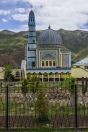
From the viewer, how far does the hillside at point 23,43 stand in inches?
5098

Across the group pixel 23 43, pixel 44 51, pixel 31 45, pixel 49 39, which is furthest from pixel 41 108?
pixel 23 43

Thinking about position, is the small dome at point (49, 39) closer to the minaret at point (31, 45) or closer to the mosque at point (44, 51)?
the mosque at point (44, 51)

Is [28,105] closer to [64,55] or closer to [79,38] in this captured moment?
[64,55]

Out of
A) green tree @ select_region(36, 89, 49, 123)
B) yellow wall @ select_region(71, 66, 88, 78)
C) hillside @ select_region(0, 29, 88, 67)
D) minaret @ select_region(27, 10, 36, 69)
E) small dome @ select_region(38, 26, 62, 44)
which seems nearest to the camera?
green tree @ select_region(36, 89, 49, 123)

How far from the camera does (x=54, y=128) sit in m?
10.7

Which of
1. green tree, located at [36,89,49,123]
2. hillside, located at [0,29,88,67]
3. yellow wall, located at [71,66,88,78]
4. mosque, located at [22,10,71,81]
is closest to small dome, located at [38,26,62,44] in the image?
mosque, located at [22,10,71,81]

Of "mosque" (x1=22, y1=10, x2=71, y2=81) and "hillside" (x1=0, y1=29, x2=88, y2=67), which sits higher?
"hillside" (x1=0, y1=29, x2=88, y2=67)

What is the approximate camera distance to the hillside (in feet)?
425

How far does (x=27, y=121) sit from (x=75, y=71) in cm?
3999

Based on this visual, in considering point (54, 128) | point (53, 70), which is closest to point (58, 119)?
point (54, 128)

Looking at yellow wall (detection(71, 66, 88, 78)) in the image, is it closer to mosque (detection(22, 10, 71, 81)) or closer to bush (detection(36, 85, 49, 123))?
mosque (detection(22, 10, 71, 81))

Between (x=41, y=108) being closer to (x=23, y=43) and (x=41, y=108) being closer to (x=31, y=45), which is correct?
(x=31, y=45)

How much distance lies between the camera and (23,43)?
5689 inches

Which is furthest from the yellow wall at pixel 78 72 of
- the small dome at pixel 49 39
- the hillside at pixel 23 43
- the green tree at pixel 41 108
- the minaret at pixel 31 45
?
the hillside at pixel 23 43
